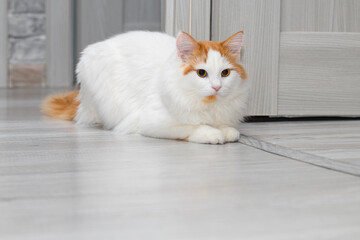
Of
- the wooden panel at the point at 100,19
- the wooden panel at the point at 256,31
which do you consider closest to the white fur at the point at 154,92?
the wooden panel at the point at 256,31

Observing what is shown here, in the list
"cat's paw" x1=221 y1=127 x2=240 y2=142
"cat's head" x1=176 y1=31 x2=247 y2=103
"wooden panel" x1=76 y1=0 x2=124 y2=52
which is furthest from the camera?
"wooden panel" x1=76 y1=0 x2=124 y2=52

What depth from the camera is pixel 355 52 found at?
7.26 ft

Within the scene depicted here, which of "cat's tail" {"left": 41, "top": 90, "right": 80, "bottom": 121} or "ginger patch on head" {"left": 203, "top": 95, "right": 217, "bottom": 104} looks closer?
"ginger patch on head" {"left": 203, "top": 95, "right": 217, "bottom": 104}

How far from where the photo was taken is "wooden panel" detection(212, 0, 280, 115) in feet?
6.99

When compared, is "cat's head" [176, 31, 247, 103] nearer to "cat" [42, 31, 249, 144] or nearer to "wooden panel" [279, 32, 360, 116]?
"cat" [42, 31, 249, 144]

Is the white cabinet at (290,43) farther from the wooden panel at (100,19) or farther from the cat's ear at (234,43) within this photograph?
the wooden panel at (100,19)

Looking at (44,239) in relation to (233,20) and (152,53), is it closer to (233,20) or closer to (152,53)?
(152,53)

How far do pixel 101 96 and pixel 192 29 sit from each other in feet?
1.47

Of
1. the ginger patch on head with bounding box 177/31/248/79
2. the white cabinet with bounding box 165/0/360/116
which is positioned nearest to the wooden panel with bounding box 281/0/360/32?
the white cabinet with bounding box 165/0/360/116

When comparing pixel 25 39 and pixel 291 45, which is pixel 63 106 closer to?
pixel 291 45

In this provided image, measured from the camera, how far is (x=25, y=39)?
14.0 ft

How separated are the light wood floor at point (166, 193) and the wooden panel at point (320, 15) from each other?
726 mm

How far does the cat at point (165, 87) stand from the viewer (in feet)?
5.37

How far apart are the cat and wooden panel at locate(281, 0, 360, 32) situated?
49 centimetres
